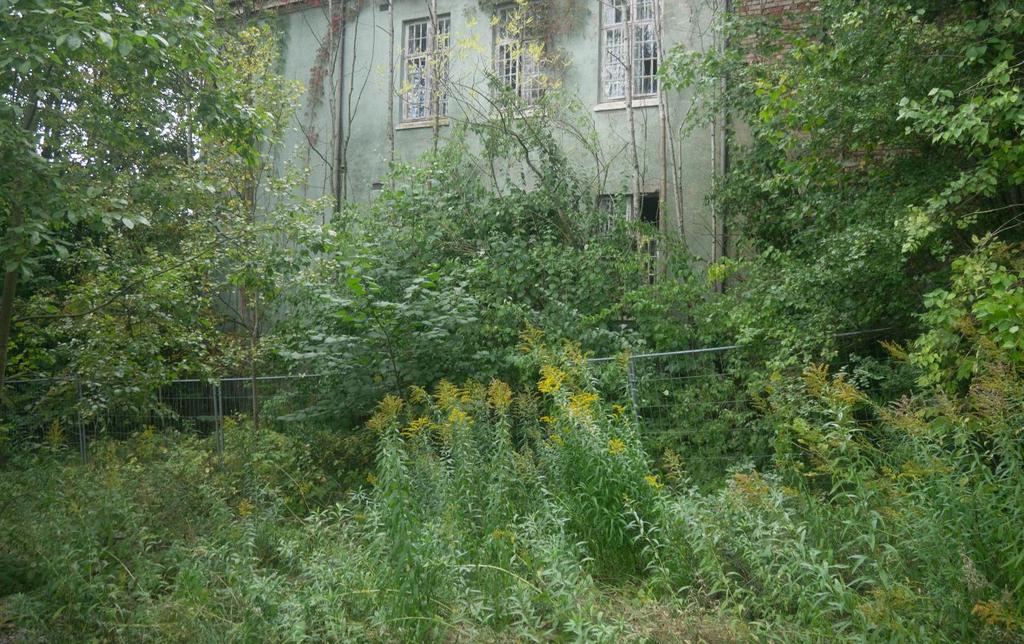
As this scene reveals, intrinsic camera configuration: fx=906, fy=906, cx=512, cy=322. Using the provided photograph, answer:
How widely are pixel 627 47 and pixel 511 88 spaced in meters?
2.16

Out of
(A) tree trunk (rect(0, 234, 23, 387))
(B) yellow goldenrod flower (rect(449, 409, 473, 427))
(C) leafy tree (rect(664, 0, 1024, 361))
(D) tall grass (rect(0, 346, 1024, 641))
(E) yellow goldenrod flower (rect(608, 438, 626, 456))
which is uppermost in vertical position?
(C) leafy tree (rect(664, 0, 1024, 361))

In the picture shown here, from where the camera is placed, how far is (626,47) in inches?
576

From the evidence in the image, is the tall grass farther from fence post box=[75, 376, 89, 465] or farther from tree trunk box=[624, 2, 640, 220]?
tree trunk box=[624, 2, 640, 220]

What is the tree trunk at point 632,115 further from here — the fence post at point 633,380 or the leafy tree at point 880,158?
the fence post at point 633,380

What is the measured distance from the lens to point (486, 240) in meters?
13.4

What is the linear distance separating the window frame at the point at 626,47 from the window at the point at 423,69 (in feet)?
8.80

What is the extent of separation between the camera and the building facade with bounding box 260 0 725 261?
14.1m

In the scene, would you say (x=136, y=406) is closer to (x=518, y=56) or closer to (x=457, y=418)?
(x=457, y=418)

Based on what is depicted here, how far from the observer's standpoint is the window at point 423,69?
15.6 metres

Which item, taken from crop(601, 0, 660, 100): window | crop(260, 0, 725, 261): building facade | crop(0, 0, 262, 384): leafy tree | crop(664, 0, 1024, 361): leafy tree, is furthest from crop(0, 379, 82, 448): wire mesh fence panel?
crop(601, 0, 660, 100): window

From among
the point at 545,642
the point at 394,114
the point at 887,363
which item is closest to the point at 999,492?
the point at 545,642

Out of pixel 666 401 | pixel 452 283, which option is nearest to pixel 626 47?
pixel 452 283

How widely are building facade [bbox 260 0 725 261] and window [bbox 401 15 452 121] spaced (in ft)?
0.09

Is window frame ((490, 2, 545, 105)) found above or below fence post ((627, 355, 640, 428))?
above
